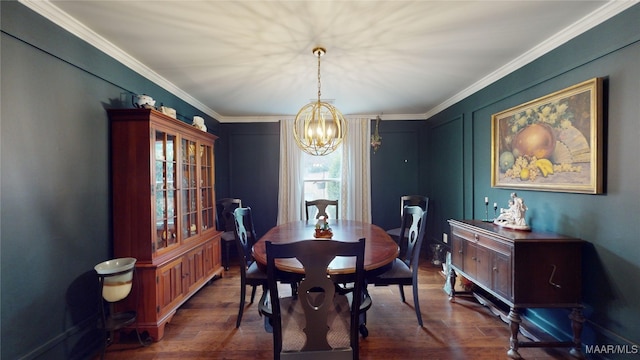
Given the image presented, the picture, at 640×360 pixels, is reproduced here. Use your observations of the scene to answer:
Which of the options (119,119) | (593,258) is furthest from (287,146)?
(593,258)

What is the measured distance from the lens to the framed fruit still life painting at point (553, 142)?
177cm

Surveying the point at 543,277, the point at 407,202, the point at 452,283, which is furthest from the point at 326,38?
the point at 407,202

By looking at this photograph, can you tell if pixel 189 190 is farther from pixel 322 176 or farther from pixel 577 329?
pixel 577 329

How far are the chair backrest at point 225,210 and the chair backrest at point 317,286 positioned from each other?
272 cm

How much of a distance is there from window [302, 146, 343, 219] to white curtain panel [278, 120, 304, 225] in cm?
18

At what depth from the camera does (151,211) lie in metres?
2.15

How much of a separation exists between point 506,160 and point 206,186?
3456 mm

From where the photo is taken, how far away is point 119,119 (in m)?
2.14

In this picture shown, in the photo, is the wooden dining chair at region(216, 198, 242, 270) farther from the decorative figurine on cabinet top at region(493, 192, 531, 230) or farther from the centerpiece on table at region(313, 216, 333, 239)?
the decorative figurine on cabinet top at region(493, 192, 531, 230)

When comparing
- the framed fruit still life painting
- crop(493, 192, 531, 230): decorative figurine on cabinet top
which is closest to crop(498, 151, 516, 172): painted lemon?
the framed fruit still life painting

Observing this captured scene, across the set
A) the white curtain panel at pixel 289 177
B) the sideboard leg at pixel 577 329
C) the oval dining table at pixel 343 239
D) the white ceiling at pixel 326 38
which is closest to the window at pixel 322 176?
the white curtain panel at pixel 289 177

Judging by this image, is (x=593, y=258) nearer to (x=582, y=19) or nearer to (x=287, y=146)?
(x=582, y=19)
